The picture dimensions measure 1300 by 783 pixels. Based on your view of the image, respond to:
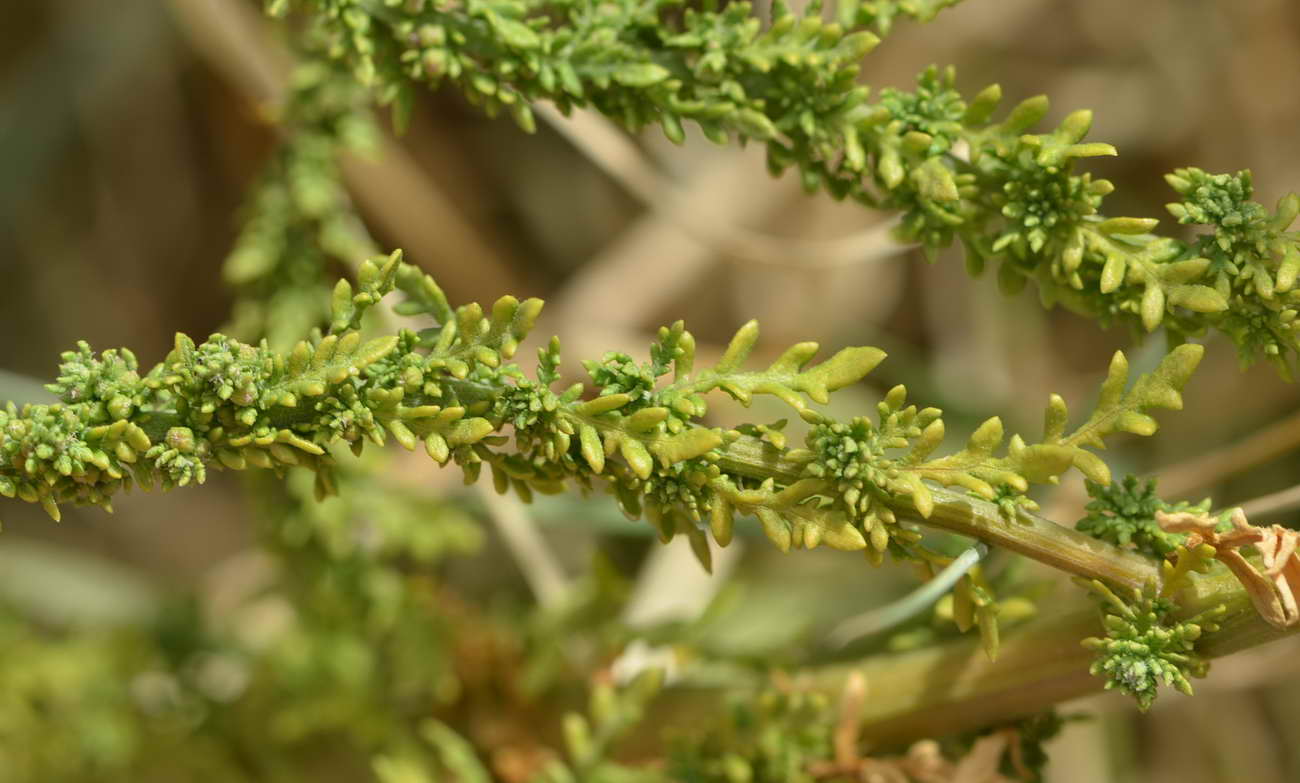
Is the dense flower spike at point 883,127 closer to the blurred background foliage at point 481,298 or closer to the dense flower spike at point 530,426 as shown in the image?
the dense flower spike at point 530,426

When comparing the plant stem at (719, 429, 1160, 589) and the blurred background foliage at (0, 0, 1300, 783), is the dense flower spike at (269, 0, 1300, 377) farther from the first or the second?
the blurred background foliage at (0, 0, 1300, 783)

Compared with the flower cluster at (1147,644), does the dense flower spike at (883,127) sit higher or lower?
higher

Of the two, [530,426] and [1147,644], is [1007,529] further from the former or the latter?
[530,426]

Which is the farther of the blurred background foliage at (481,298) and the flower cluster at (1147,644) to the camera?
the blurred background foliage at (481,298)

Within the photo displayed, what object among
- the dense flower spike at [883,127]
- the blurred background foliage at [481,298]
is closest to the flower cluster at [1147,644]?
the dense flower spike at [883,127]

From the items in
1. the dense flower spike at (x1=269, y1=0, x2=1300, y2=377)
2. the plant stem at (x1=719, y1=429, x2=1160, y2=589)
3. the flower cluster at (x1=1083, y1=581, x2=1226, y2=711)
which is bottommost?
the flower cluster at (x1=1083, y1=581, x2=1226, y2=711)

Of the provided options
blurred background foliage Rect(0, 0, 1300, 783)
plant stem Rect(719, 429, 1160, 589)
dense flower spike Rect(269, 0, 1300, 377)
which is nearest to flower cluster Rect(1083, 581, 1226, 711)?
plant stem Rect(719, 429, 1160, 589)

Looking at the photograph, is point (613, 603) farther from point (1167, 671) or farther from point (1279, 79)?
point (1279, 79)

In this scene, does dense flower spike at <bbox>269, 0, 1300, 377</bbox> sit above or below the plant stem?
above
